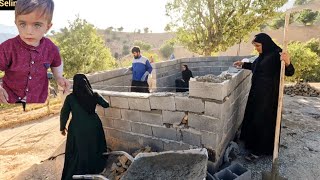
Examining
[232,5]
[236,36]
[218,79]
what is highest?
[232,5]

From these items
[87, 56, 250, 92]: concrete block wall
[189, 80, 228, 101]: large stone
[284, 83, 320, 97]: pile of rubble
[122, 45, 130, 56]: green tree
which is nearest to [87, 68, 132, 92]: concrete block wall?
[87, 56, 250, 92]: concrete block wall

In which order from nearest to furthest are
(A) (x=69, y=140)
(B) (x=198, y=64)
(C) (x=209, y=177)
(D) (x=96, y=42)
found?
1. (C) (x=209, y=177)
2. (A) (x=69, y=140)
3. (B) (x=198, y=64)
4. (D) (x=96, y=42)

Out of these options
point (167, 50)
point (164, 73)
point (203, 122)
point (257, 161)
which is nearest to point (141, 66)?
point (164, 73)

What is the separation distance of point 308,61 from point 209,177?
14.5m

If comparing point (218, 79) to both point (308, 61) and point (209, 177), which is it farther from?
point (308, 61)

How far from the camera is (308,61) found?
15227 mm

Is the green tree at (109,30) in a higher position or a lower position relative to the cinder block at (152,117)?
higher

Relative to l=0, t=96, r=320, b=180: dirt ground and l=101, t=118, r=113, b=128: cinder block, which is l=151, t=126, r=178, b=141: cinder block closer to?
l=101, t=118, r=113, b=128: cinder block

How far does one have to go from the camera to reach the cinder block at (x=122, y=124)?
4.45 meters

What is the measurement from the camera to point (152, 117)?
4.11 meters

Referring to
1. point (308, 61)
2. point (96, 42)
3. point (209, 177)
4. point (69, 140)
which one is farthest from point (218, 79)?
point (96, 42)

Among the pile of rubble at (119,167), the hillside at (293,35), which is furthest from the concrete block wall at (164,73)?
the hillside at (293,35)

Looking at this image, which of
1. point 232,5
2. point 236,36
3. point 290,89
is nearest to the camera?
point 290,89

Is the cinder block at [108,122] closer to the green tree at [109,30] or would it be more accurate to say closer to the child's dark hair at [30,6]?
the child's dark hair at [30,6]
